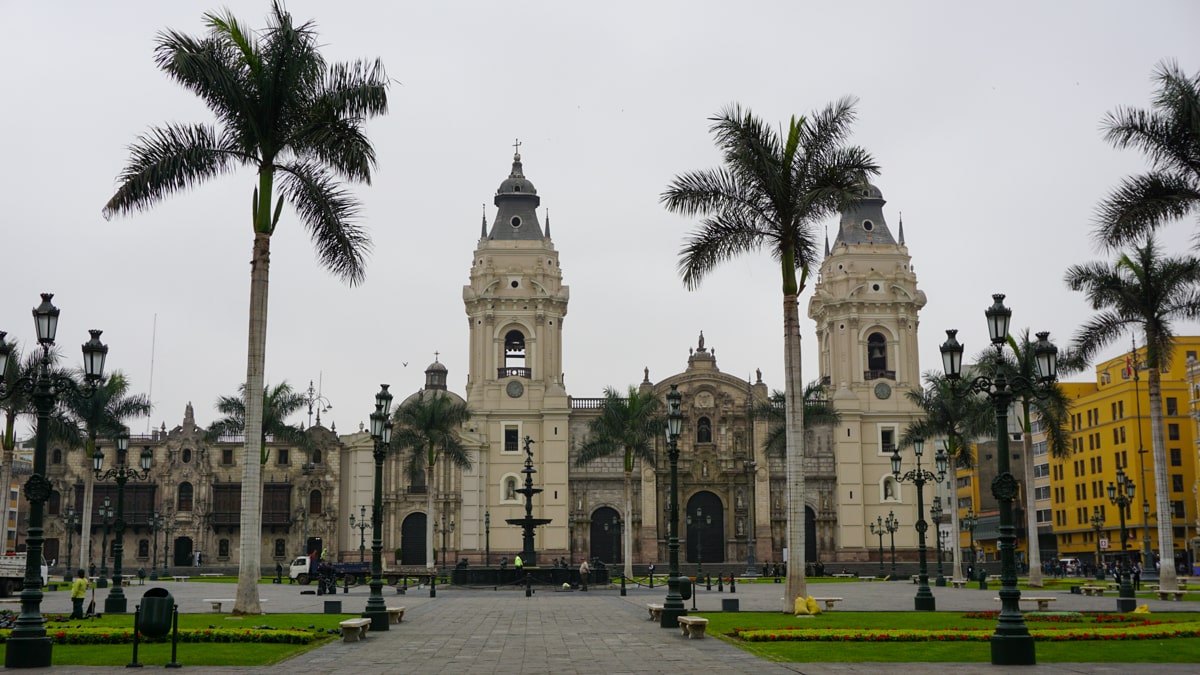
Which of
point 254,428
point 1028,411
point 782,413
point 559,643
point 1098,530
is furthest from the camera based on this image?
point 1098,530

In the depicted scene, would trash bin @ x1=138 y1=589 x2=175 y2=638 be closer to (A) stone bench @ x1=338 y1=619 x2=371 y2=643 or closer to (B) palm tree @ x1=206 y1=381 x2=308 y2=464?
(A) stone bench @ x1=338 y1=619 x2=371 y2=643

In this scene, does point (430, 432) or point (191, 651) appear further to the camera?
point (430, 432)

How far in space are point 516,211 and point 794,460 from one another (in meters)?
54.7

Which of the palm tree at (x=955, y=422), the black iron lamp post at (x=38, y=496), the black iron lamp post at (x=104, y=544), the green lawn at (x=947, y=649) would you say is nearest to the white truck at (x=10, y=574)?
the black iron lamp post at (x=104, y=544)

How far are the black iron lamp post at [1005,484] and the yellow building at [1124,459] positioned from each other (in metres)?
59.5

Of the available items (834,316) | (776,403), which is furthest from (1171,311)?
(834,316)

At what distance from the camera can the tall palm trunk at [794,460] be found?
2872cm

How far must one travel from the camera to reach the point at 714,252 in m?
31.1

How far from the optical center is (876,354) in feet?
267

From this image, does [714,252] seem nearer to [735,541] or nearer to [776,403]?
[776,403]

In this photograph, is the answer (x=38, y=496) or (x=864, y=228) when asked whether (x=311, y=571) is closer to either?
(x=38, y=496)

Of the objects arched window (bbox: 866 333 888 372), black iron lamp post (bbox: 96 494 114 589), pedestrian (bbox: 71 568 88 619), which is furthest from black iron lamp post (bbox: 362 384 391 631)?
arched window (bbox: 866 333 888 372)

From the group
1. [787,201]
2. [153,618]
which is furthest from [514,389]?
[153,618]

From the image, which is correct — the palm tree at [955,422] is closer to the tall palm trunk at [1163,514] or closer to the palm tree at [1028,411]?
the palm tree at [1028,411]
